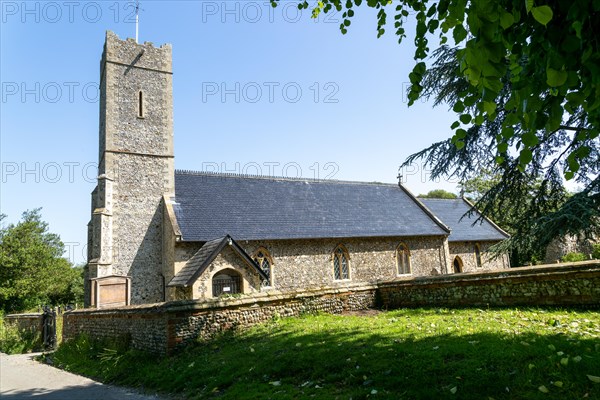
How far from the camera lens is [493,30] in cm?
205

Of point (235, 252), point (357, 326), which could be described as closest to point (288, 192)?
point (235, 252)

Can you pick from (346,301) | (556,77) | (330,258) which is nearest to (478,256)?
(330,258)

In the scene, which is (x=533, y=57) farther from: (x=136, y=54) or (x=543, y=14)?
(x=136, y=54)

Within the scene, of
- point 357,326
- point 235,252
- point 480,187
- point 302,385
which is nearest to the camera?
point 302,385

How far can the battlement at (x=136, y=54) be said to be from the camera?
20875 mm

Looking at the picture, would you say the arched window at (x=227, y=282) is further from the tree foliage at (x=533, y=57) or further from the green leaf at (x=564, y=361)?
the tree foliage at (x=533, y=57)

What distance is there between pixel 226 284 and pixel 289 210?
7.51m

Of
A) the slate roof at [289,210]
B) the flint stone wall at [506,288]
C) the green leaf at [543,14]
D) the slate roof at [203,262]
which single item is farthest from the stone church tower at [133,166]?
the green leaf at [543,14]

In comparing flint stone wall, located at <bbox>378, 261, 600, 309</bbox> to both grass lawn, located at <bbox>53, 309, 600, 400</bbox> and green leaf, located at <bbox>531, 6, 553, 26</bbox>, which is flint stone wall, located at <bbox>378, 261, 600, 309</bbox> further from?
green leaf, located at <bbox>531, 6, 553, 26</bbox>

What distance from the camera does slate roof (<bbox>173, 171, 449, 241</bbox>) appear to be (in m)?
19.6

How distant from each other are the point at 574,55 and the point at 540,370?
434 cm

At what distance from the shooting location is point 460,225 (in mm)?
28297

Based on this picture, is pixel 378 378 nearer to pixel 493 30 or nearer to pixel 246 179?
pixel 493 30

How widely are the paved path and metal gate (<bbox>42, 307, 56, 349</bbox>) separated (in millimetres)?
5124
